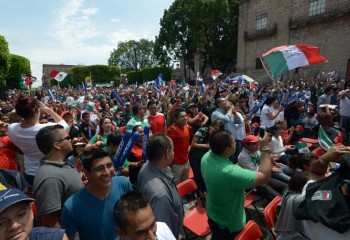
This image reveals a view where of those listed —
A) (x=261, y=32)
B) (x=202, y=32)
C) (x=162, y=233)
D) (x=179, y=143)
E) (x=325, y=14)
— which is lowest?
(x=179, y=143)

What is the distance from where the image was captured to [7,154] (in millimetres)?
3834

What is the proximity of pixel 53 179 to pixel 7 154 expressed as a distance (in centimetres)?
215

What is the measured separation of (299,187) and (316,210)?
134cm

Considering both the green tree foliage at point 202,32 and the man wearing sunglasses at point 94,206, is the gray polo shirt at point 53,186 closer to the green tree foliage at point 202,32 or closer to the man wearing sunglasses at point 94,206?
the man wearing sunglasses at point 94,206

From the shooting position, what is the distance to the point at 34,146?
316 cm

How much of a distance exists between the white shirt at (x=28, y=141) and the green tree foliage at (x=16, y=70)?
24.9 m

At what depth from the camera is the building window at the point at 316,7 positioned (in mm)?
22355

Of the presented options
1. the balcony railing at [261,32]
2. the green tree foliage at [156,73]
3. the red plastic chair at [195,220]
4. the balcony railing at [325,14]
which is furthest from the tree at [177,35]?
the red plastic chair at [195,220]

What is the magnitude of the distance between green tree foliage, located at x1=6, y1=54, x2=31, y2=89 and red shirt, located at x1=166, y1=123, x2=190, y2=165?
2458cm

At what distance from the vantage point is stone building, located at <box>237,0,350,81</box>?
→ 2112 centimetres

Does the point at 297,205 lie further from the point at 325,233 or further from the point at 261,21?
the point at 261,21

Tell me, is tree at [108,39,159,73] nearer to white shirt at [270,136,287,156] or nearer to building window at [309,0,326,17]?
building window at [309,0,326,17]

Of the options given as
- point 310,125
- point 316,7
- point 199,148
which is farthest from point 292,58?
point 316,7

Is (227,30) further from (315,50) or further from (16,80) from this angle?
(315,50)
